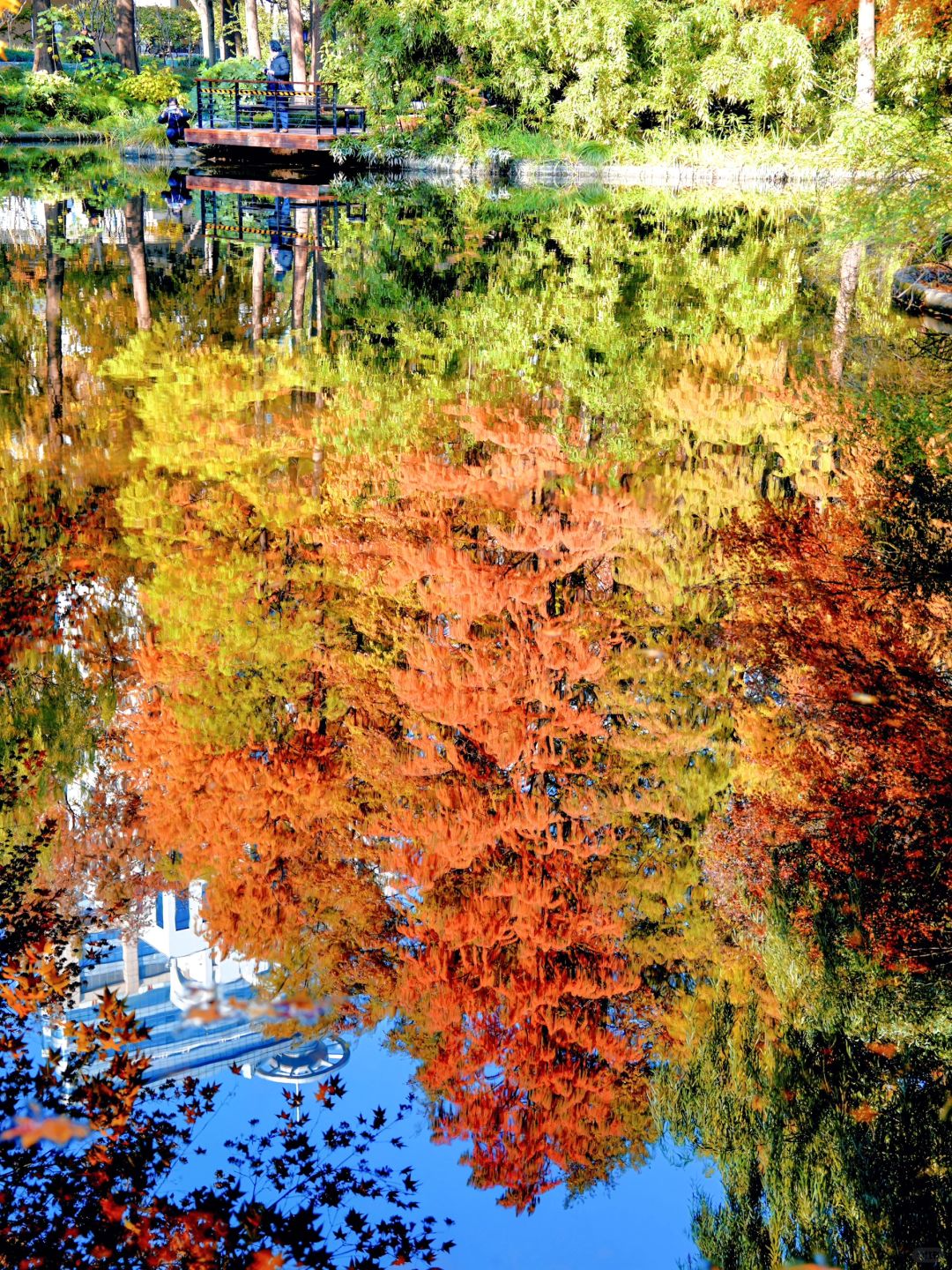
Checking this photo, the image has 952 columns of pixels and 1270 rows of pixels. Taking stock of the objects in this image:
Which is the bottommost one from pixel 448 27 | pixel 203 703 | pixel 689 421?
pixel 203 703

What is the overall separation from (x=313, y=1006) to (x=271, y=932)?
39 centimetres

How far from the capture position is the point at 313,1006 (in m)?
3.89

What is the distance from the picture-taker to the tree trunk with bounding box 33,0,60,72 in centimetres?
3494

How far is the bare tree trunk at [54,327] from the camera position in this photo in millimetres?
9572

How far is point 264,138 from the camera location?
3225cm

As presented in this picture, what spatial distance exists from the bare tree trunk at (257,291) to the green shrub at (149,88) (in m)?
20.2

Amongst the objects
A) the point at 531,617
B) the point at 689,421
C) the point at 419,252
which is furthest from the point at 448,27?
the point at 531,617

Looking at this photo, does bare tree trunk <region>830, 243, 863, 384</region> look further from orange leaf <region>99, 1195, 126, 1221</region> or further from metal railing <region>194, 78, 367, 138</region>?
metal railing <region>194, 78, 367, 138</region>

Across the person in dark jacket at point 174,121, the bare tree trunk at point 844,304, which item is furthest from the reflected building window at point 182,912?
the person in dark jacket at point 174,121

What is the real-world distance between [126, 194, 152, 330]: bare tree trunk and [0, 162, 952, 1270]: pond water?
2.19m

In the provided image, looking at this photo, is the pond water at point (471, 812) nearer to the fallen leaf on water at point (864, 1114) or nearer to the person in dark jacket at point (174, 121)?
the fallen leaf on water at point (864, 1114)

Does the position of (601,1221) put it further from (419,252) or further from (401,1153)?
(419,252)

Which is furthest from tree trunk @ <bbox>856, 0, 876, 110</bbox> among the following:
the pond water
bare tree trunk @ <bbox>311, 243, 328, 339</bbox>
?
the pond water

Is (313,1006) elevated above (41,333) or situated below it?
below
